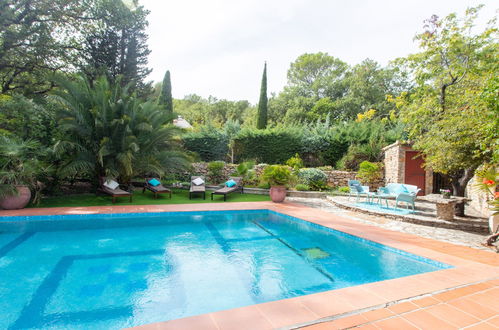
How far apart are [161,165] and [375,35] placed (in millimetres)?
13178

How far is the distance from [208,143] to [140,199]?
748 cm

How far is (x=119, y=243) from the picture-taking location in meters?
5.85

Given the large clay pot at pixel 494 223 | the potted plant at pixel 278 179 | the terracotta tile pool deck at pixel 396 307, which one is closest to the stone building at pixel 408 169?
the potted plant at pixel 278 179

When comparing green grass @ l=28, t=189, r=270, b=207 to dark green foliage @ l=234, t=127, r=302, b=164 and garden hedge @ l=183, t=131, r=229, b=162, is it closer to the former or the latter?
dark green foliage @ l=234, t=127, r=302, b=164

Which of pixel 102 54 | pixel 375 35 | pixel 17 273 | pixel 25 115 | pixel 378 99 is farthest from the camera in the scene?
pixel 378 99

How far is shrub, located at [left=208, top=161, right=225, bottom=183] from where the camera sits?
14.0 meters

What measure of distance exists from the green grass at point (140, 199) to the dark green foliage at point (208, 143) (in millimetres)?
5332

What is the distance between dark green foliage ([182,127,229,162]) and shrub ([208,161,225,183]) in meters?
2.66

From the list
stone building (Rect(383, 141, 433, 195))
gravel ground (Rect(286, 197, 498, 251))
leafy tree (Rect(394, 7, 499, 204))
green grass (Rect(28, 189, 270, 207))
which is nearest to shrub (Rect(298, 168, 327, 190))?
green grass (Rect(28, 189, 270, 207))

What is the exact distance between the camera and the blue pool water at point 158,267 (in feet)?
11.0

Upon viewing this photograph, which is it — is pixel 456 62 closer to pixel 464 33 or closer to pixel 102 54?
pixel 464 33

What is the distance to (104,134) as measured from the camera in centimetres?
1004

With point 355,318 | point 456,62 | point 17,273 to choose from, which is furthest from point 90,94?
point 456,62

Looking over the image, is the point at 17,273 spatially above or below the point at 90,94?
below
